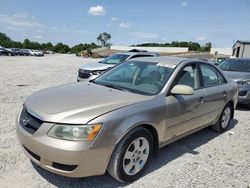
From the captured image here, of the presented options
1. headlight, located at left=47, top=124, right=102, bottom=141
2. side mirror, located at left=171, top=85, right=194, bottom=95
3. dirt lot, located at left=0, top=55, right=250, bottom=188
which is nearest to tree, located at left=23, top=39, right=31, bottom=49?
dirt lot, located at left=0, top=55, right=250, bottom=188

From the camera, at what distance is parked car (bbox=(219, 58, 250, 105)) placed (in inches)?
272

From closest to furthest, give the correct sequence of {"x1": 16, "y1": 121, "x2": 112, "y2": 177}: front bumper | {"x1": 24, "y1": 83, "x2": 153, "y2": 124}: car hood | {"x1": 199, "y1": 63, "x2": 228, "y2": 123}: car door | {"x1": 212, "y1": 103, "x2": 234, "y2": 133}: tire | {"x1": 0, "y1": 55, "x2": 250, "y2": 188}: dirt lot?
{"x1": 16, "y1": 121, "x2": 112, "y2": 177}: front bumper < {"x1": 24, "y1": 83, "x2": 153, "y2": 124}: car hood < {"x1": 0, "y1": 55, "x2": 250, "y2": 188}: dirt lot < {"x1": 199, "y1": 63, "x2": 228, "y2": 123}: car door < {"x1": 212, "y1": 103, "x2": 234, "y2": 133}: tire

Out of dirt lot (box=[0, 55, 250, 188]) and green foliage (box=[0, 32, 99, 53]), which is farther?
green foliage (box=[0, 32, 99, 53])

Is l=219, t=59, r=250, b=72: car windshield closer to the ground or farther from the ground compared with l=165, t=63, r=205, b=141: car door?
farther from the ground

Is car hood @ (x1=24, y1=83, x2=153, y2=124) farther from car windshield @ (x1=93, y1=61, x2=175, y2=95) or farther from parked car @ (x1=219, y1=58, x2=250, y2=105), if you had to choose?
parked car @ (x1=219, y1=58, x2=250, y2=105)

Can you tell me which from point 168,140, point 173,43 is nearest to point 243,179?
point 168,140

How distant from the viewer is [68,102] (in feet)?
9.73

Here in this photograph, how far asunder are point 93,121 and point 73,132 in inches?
9.5

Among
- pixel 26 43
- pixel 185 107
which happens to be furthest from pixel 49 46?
pixel 185 107

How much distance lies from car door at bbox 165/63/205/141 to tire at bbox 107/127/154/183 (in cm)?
45

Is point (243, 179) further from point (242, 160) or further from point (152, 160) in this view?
point (152, 160)

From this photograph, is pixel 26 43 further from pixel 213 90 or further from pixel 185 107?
pixel 185 107

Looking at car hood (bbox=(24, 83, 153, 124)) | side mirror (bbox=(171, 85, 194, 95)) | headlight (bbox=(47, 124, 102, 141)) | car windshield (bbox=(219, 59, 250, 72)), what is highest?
car windshield (bbox=(219, 59, 250, 72))

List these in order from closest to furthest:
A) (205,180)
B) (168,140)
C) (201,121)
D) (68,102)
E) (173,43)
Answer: (68,102)
(205,180)
(168,140)
(201,121)
(173,43)
